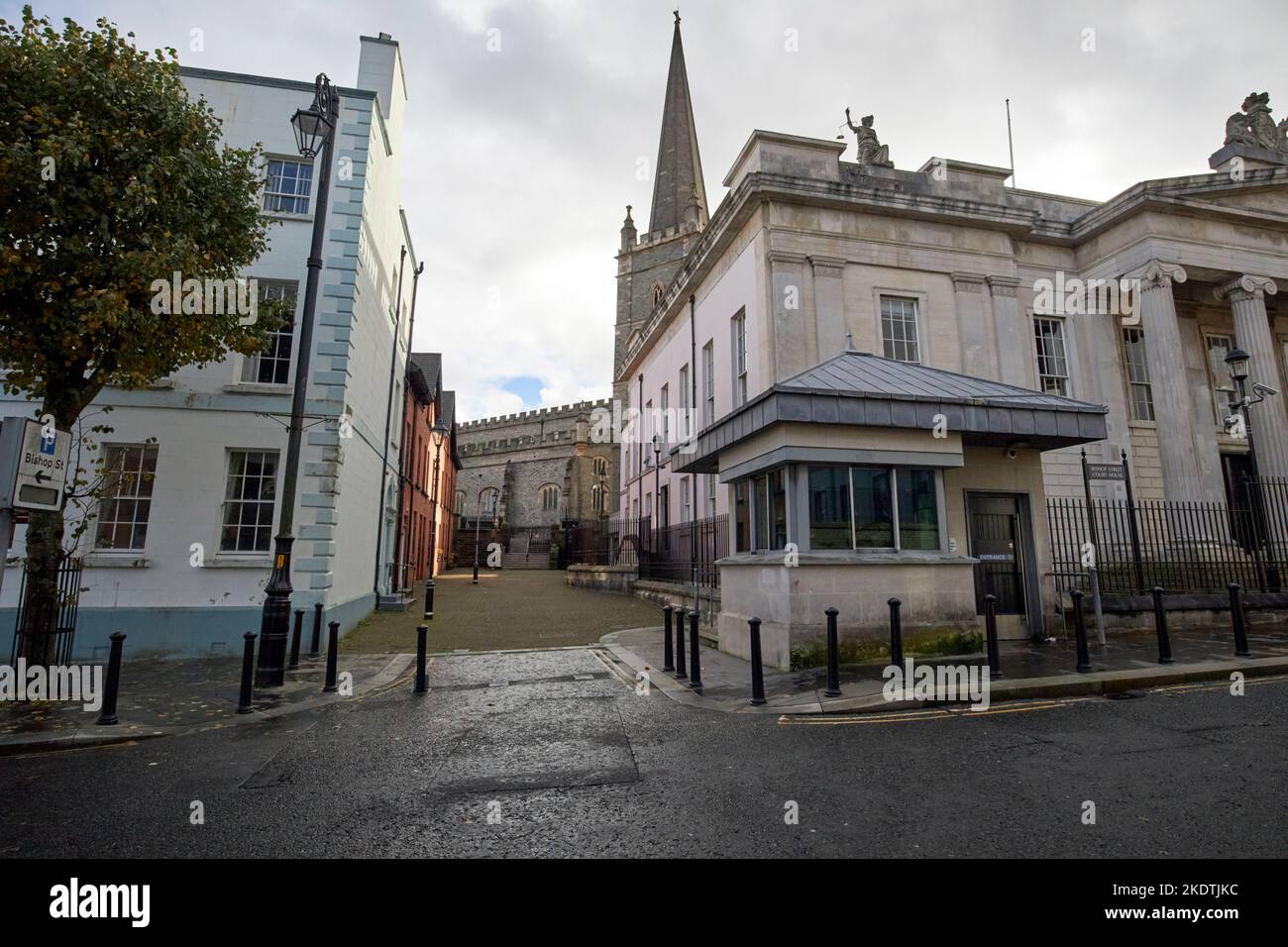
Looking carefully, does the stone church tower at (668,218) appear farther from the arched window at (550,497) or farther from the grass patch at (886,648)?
the grass patch at (886,648)

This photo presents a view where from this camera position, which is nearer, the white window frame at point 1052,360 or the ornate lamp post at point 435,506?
the white window frame at point 1052,360

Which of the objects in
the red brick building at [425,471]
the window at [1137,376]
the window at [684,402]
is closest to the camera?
the window at [1137,376]

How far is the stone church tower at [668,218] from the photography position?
47.6m

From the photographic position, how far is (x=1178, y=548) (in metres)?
14.3

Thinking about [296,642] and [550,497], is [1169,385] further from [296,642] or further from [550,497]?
[550,497]

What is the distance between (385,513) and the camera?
19.0m

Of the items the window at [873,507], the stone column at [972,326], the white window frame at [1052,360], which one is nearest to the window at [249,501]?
the window at [873,507]

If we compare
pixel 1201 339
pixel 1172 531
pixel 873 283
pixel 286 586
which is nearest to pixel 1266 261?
pixel 1201 339

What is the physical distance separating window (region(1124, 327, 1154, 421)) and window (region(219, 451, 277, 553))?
72.6 feet

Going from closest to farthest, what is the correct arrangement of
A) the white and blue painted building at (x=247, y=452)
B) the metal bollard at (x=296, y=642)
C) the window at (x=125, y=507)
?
the metal bollard at (x=296, y=642) → the white and blue painted building at (x=247, y=452) → the window at (x=125, y=507)

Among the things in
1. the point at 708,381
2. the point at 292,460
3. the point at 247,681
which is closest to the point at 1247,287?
the point at 708,381

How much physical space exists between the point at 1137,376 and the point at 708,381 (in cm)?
1266

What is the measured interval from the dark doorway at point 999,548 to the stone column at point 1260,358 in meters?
12.2

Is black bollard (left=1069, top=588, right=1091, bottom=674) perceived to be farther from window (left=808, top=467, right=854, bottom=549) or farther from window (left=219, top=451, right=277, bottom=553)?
window (left=219, top=451, right=277, bottom=553)
